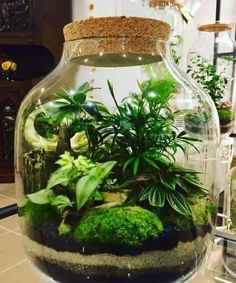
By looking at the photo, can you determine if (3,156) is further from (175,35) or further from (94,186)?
(94,186)

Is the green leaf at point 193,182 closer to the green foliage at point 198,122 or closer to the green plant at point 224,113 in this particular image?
the green foliage at point 198,122

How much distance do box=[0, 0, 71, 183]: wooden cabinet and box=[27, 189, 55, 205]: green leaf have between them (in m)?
Answer: 2.37

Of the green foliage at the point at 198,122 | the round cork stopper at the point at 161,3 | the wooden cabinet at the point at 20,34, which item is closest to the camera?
the green foliage at the point at 198,122

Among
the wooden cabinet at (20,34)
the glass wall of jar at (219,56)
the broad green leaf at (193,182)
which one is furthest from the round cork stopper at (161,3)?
the broad green leaf at (193,182)

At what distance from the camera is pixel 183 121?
70 centimetres

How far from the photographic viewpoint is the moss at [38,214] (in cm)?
58

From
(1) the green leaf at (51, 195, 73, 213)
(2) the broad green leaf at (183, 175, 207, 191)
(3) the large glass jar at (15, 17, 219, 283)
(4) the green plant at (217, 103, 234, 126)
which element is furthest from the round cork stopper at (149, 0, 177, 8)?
(1) the green leaf at (51, 195, 73, 213)

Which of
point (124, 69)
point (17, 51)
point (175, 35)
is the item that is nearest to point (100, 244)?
point (124, 69)

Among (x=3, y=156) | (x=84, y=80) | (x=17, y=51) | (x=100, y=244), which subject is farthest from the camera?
(x=17, y=51)

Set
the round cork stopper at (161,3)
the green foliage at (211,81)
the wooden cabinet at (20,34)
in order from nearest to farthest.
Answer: the green foliage at (211,81)
the round cork stopper at (161,3)
the wooden cabinet at (20,34)

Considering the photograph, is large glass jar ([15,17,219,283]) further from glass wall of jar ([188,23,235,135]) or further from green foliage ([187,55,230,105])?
glass wall of jar ([188,23,235,135])

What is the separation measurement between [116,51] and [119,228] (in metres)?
0.30

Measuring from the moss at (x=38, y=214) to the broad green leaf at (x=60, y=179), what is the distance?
0.13ft

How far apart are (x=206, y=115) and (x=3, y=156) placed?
243 centimetres
